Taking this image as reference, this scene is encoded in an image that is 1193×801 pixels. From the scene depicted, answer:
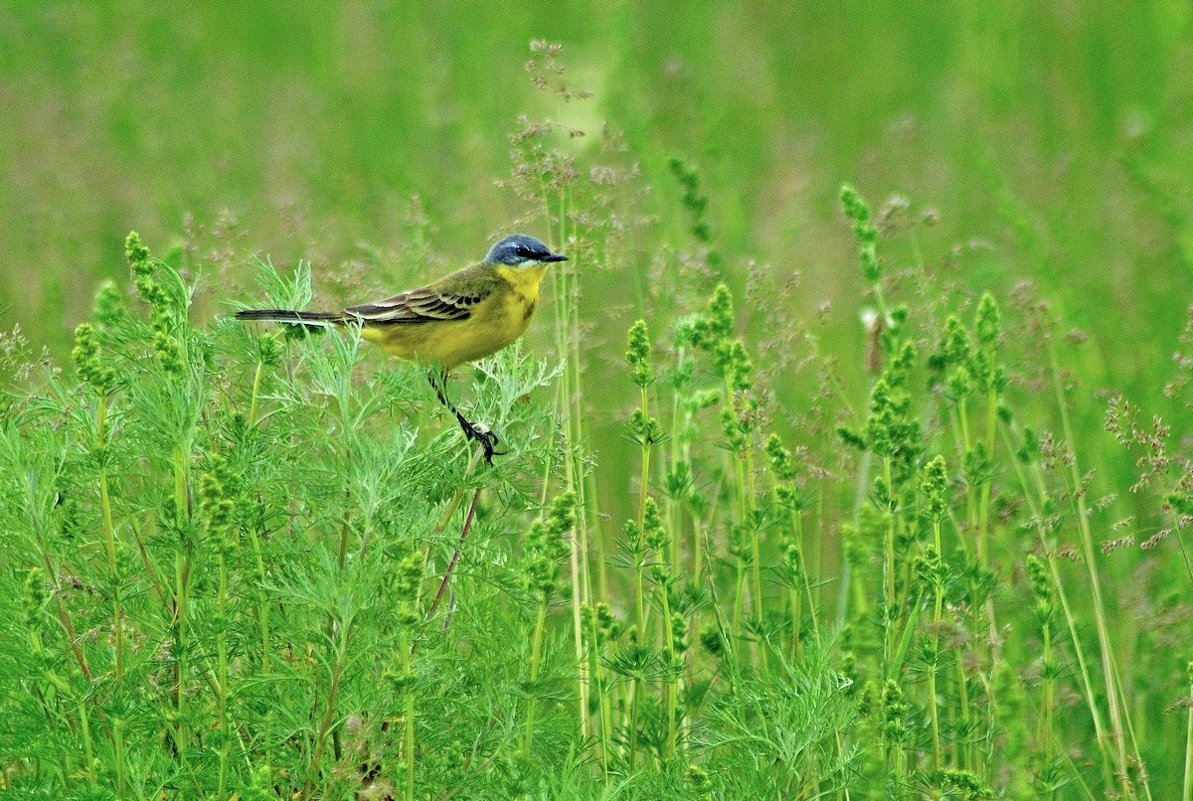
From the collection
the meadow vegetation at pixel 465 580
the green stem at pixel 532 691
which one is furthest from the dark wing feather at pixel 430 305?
the green stem at pixel 532 691

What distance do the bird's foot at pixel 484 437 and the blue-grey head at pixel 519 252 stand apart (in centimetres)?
169

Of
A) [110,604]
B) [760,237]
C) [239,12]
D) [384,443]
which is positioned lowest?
[110,604]

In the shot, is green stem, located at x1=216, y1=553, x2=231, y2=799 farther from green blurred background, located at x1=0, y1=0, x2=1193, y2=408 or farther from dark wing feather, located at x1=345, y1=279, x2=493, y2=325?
green blurred background, located at x1=0, y1=0, x2=1193, y2=408

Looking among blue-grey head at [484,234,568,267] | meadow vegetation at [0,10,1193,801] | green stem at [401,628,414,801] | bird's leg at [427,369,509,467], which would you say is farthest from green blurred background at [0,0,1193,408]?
→ green stem at [401,628,414,801]

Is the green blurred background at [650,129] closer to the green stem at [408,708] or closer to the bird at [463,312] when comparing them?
the bird at [463,312]

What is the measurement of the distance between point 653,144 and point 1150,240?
10.3 feet

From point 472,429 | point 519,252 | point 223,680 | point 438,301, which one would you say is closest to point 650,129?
point 519,252

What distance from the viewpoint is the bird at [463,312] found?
4902mm

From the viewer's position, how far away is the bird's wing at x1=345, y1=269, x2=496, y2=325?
16.0ft

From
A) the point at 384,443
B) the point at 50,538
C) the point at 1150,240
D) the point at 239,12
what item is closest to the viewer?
the point at 50,538

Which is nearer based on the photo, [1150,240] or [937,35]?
[1150,240]

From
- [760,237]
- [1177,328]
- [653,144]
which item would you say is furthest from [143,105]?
[1177,328]

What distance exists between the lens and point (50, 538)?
294 cm

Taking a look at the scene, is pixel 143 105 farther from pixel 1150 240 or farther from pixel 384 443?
pixel 384 443
